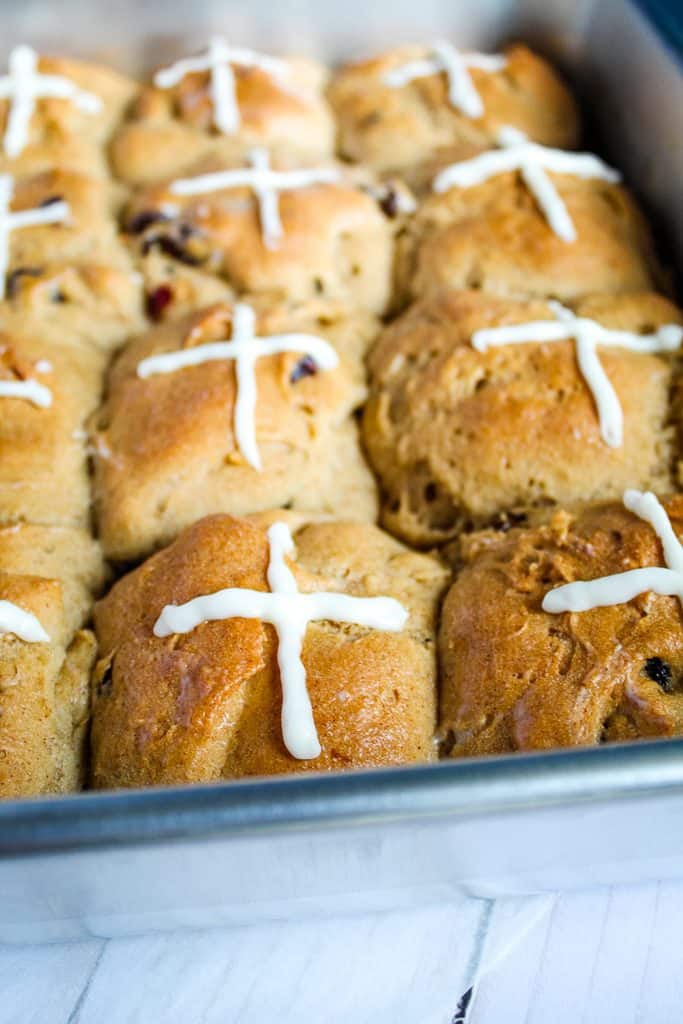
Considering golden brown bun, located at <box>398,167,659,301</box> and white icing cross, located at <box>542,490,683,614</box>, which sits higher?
golden brown bun, located at <box>398,167,659,301</box>

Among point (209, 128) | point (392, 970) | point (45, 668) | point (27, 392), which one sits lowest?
point (392, 970)

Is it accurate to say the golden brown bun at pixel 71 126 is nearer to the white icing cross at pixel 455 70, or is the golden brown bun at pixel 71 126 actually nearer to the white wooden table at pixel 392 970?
the white icing cross at pixel 455 70

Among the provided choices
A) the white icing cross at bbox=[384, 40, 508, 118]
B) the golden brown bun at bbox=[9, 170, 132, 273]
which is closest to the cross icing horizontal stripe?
the golden brown bun at bbox=[9, 170, 132, 273]

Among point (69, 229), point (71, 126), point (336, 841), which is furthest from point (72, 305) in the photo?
point (336, 841)

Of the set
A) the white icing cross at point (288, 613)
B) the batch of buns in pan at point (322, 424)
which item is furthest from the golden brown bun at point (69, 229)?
the white icing cross at point (288, 613)

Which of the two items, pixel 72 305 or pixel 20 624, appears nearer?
pixel 20 624

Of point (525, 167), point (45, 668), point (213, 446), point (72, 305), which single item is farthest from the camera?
point (525, 167)

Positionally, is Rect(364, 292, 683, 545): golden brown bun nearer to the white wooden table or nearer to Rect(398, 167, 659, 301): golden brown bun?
Rect(398, 167, 659, 301): golden brown bun

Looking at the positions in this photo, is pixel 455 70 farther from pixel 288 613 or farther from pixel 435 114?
pixel 288 613
